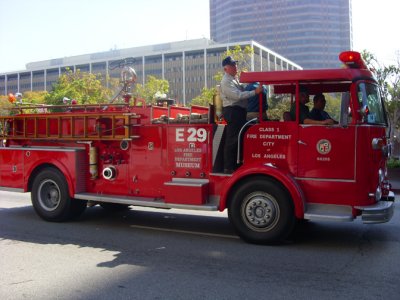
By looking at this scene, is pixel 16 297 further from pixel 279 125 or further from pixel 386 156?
pixel 386 156

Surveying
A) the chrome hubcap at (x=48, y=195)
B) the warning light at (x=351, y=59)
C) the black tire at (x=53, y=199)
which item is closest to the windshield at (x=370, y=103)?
the warning light at (x=351, y=59)

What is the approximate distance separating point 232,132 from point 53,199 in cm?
399

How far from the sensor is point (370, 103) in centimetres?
639

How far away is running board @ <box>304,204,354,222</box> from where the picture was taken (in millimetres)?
5980

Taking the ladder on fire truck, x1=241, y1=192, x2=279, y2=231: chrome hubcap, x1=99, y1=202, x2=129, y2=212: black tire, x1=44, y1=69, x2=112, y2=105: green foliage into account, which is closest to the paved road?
x1=241, y1=192, x2=279, y2=231: chrome hubcap

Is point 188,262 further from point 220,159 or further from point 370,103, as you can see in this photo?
point 370,103

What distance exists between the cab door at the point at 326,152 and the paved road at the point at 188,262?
1.11m

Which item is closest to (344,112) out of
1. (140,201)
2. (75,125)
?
(140,201)

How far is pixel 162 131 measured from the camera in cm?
761

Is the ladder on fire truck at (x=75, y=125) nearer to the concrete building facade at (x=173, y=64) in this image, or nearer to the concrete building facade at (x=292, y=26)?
the concrete building facade at (x=173, y=64)

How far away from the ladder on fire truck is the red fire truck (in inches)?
0.8

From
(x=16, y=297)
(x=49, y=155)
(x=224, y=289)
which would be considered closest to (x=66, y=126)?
(x=49, y=155)

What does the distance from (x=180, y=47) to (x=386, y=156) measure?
4522 inches

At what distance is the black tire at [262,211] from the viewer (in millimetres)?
6340
